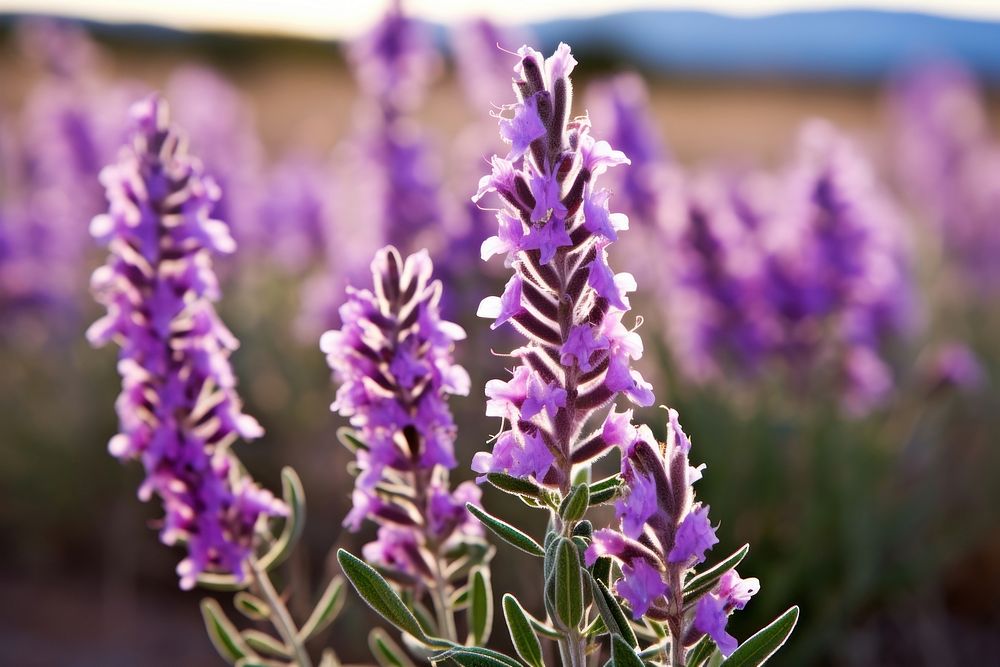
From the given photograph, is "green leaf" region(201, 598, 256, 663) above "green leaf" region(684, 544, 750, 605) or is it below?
below

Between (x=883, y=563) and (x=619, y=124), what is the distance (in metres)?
2.21

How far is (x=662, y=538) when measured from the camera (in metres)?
1.26

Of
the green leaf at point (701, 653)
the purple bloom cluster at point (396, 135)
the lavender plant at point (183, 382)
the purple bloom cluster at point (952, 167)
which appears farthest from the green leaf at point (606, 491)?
the purple bloom cluster at point (952, 167)

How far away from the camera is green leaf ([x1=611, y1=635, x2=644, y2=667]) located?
123 cm

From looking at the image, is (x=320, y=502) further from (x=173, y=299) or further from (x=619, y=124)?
(x=173, y=299)

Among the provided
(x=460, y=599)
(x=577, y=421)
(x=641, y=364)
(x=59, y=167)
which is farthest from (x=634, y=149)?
(x=577, y=421)

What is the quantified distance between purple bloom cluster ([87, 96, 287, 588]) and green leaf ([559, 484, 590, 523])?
65 cm

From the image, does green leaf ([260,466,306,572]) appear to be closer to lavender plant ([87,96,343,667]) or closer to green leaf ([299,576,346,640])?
lavender plant ([87,96,343,667])

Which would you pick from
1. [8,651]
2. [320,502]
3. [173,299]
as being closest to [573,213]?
[173,299]

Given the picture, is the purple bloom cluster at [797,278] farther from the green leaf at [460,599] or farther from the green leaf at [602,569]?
the green leaf at [602,569]

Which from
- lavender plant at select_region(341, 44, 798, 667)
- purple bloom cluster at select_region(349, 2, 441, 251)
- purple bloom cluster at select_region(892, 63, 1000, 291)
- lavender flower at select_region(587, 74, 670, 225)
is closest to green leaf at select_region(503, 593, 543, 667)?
lavender plant at select_region(341, 44, 798, 667)

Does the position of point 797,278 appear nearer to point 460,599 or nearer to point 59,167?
point 460,599

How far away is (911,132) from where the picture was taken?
Result: 9859mm

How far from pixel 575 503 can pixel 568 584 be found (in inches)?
3.6
